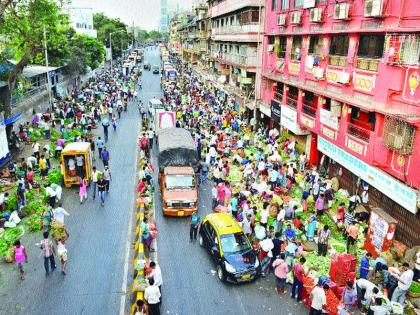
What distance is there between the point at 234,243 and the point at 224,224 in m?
0.92

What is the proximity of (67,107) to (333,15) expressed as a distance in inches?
1053

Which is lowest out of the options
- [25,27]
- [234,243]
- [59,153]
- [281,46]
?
[59,153]

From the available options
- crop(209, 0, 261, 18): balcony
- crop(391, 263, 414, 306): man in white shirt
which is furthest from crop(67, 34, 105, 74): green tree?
crop(391, 263, 414, 306): man in white shirt

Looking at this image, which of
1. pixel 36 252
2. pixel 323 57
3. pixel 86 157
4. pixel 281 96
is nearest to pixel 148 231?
pixel 36 252

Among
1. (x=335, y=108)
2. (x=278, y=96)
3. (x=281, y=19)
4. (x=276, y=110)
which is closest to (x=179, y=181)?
(x=335, y=108)

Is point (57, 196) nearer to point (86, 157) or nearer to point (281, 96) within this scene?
point (86, 157)

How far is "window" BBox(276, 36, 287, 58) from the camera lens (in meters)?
27.7

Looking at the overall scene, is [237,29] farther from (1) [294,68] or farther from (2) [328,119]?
(2) [328,119]

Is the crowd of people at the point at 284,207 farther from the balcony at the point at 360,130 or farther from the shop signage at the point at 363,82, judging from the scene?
the shop signage at the point at 363,82

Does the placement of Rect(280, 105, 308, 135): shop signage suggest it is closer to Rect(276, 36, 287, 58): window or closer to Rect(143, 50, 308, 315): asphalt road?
Rect(276, 36, 287, 58): window

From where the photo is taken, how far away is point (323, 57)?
20688mm

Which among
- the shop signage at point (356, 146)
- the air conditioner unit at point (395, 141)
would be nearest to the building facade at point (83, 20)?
the shop signage at point (356, 146)

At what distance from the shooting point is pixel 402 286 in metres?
11.1

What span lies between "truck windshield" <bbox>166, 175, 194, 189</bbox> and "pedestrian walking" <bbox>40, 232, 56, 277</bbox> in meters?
6.44
